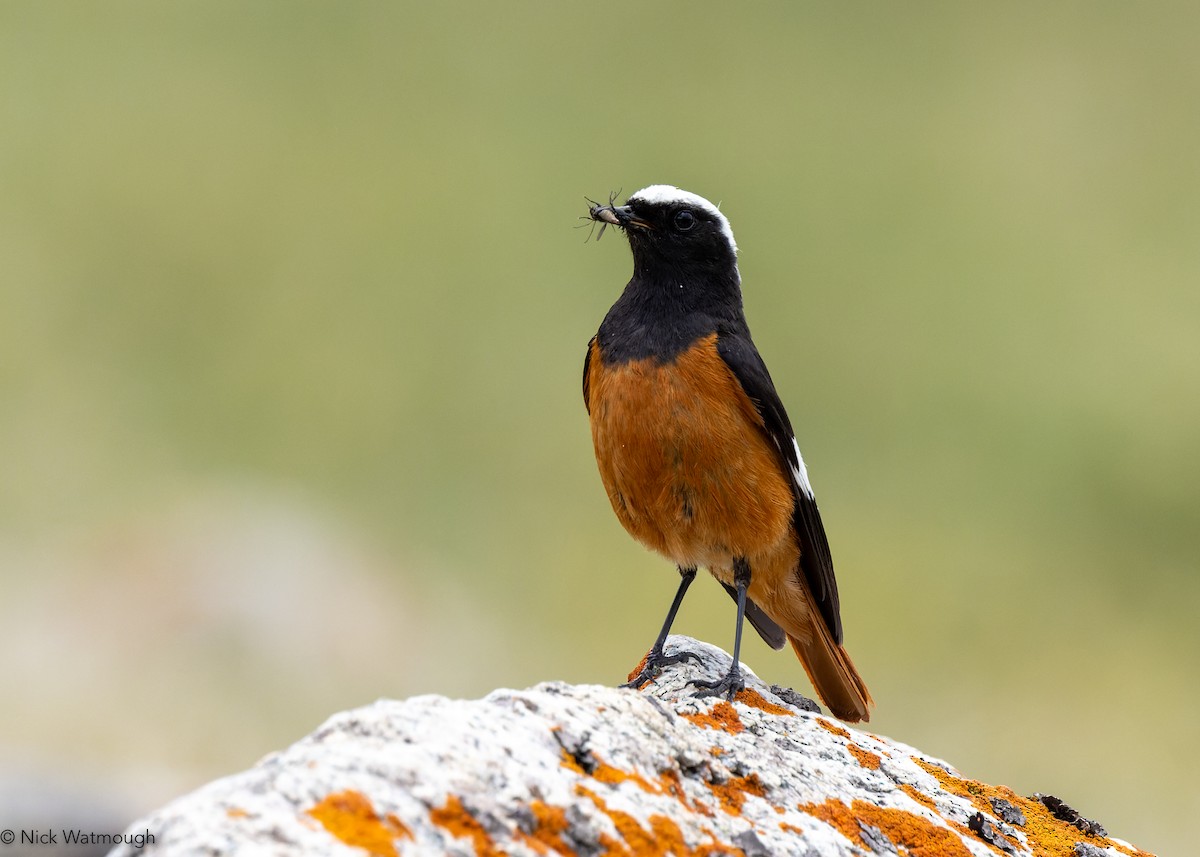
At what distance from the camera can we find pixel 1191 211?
26.8 m

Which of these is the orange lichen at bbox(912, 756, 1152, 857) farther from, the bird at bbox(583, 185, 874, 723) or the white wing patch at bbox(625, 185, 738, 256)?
the white wing patch at bbox(625, 185, 738, 256)

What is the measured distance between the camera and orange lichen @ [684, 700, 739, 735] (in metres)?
4.88

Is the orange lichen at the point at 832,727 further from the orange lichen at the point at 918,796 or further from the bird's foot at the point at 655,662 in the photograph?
the bird's foot at the point at 655,662

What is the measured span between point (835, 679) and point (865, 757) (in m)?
2.00

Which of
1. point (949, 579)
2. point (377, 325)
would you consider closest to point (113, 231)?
point (377, 325)

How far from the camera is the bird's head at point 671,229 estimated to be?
6988 millimetres

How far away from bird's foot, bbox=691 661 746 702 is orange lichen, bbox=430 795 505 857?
2080 millimetres

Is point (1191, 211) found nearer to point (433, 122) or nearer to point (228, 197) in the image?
point (433, 122)

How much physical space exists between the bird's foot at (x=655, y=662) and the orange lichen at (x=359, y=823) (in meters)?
2.79

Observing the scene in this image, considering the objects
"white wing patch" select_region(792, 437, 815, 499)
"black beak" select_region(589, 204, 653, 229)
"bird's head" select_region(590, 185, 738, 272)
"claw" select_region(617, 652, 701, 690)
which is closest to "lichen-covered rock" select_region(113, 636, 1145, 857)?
"claw" select_region(617, 652, 701, 690)

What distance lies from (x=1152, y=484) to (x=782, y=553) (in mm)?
15358

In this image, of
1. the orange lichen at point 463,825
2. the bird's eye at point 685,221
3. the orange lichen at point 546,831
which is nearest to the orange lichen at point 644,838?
the orange lichen at point 546,831

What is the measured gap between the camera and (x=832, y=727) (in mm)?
5270

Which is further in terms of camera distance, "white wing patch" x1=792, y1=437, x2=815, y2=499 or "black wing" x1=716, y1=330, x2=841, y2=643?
"white wing patch" x1=792, y1=437, x2=815, y2=499
